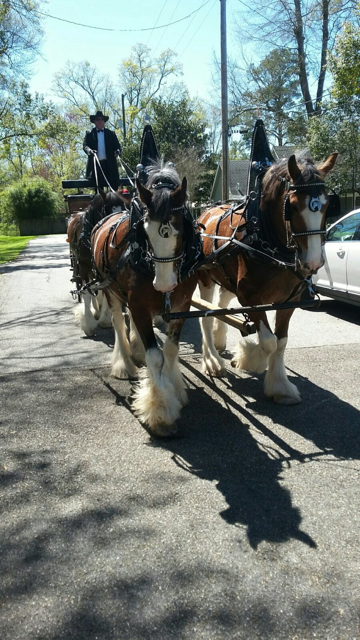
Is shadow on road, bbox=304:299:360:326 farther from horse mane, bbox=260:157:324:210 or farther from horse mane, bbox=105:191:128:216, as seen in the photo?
horse mane, bbox=260:157:324:210

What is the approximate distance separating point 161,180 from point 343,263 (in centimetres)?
512

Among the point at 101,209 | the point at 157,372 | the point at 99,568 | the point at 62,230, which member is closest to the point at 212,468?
the point at 157,372

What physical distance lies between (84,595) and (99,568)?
0.65ft

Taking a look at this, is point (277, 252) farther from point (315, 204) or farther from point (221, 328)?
point (221, 328)

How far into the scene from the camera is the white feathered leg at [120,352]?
5816 mm

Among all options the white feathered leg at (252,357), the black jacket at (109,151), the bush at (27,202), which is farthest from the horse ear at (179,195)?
the bush at (27,202)

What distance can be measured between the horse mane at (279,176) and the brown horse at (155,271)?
2.70 ft

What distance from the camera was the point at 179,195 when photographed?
12.3 feet

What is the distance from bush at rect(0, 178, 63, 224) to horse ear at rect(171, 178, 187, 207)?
1856 inches

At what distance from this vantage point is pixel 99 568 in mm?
2664

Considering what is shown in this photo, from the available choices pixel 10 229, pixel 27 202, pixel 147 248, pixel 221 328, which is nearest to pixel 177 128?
pixel 27 202

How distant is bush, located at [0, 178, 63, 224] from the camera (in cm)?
4759

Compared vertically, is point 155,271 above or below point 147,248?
below

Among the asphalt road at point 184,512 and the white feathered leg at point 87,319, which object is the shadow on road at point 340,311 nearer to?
the asphalt road at point 184,512
